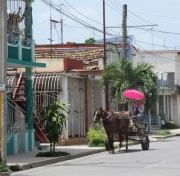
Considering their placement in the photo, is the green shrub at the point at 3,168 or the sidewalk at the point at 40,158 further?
the sidewalk at the point at 40,158

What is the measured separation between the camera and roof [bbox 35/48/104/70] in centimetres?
4066

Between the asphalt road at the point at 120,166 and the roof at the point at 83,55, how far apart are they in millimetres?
17332

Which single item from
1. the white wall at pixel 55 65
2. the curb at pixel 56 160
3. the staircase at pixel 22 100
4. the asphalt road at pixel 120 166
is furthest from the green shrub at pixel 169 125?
the asphalt road at pixel 120 166

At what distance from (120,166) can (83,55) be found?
23535 millimetres

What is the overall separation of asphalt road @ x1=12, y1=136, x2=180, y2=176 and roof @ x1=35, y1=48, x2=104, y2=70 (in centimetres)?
1733

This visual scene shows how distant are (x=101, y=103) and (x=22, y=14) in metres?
11.6

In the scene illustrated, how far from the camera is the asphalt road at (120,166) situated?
55.8 feet

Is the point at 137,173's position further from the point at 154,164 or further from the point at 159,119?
the point at 159,119

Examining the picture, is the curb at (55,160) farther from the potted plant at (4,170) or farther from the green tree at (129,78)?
the green tree at (129,78)

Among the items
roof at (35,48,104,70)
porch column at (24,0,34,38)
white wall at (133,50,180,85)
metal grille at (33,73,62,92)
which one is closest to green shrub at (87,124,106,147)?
metal grille at (33,73,62,92)

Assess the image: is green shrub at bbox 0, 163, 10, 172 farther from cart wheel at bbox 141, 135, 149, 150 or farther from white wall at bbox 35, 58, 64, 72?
white wall at bbox 35, 58, 64, 72

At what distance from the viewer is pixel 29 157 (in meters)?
22.7

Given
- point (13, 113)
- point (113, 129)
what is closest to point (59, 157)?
point (113, 129)

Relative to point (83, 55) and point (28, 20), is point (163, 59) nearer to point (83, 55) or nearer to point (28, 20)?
point (83, 55)
